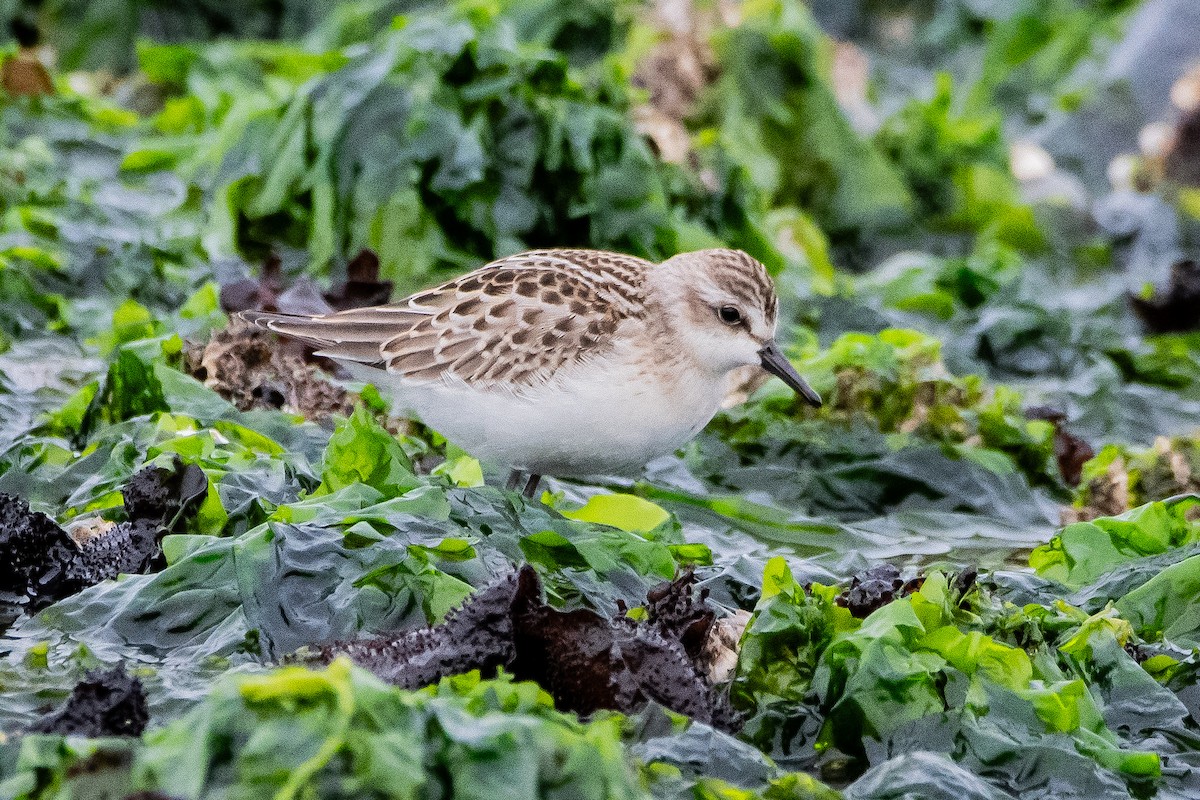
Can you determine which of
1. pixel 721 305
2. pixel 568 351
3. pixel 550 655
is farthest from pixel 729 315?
pixel 550 655

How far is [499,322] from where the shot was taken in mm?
5422

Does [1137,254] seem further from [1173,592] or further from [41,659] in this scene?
[41,659]

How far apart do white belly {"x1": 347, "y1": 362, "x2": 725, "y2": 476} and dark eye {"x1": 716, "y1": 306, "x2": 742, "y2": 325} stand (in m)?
0.21

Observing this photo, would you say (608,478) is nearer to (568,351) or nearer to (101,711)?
(568,351)

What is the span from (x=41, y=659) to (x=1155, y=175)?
8.92m

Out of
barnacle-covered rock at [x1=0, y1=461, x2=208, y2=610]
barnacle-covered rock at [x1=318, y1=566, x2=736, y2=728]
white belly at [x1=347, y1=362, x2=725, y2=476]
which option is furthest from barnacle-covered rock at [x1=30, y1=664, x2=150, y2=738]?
white belly at [x1=347, y1=362, x2=725, y2=476]

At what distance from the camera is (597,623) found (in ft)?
13.2

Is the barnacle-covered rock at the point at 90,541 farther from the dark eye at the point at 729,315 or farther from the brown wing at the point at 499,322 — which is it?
the dark eye at the point at 729,315

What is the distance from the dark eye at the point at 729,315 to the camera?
550 cm

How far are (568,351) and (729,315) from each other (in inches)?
24.1

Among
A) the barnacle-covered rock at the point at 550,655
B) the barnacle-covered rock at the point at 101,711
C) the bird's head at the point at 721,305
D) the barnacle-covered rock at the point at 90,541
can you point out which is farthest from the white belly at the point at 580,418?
the barnacle-covered rock at the point at 101,711

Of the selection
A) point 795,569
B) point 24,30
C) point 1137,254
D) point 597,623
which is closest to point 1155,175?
point 1137,254

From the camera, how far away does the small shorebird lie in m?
5.20

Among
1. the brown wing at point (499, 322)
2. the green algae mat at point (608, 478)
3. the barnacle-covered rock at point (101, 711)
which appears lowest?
the green algae mat at point (608, 478)
